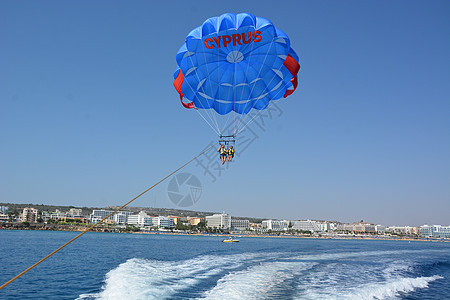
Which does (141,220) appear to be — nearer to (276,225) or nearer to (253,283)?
(276,225)

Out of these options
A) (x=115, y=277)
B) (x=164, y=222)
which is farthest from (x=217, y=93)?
(x=164, y=222)

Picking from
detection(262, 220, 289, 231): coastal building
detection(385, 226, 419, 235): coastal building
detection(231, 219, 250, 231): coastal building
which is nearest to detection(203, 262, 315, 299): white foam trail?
detection(231, 219, 250, 231): coastal building

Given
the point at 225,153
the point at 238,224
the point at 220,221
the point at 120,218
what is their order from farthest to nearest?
the point at 238,224, the point at 220,221, the point at 120,218, the point at 225,153

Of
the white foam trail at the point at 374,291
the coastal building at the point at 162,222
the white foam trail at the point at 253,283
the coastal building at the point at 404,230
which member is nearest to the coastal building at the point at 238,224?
the coastal building at the point at 162,222

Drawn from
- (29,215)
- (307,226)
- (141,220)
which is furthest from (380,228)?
(29,215)

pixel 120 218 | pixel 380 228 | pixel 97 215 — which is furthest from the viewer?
pixel 380 228

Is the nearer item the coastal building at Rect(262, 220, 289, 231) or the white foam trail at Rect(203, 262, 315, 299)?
the white foam trail at Rect(203, 262, 315, 299)

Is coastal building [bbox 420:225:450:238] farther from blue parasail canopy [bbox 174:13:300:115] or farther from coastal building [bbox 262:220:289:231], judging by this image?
blue parasail canopy [bbox 174:13:300:115]
